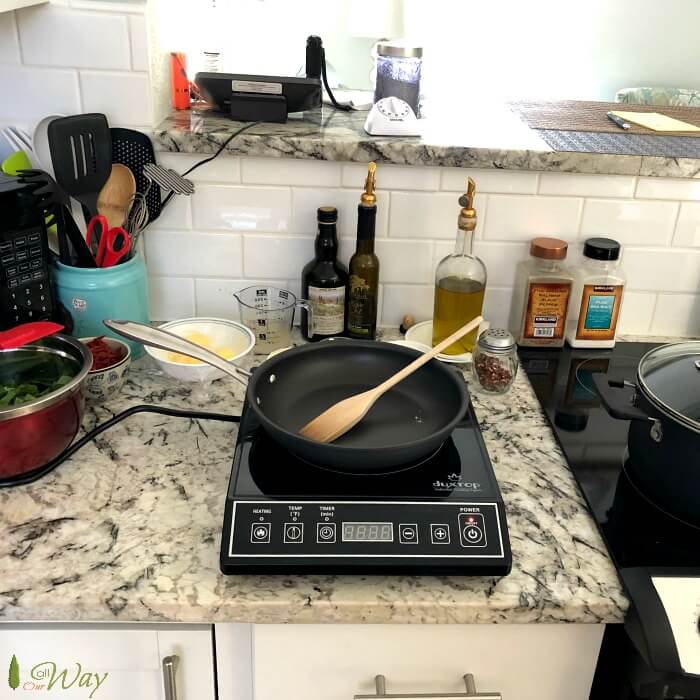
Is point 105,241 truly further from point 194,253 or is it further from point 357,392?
point 357,392

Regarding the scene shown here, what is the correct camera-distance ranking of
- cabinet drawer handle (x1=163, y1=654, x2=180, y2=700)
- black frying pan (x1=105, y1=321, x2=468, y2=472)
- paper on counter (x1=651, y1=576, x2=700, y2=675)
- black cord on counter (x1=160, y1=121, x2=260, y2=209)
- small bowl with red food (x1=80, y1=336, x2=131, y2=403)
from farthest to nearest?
black cord on counter (x1=160, y1=121, x2=260, y2=209), small bowl with red food (x1=80, y1=336, x2=131, y2=403), black frying pan (x1=105, y1=321, x2=468, y2=472), cabinet drawer handle (x1=163, y1=654, x2=180, y2=700), paper on counter (x1=651, y1=576, x2=700, y2=675)

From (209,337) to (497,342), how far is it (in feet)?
1.54

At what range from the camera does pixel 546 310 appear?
131 cm

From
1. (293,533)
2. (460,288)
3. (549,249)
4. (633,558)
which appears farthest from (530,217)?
(293,533)

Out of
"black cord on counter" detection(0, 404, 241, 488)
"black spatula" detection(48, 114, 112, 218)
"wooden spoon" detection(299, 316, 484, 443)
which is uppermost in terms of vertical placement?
"black spatula" detection(48, 114, 112, 218)

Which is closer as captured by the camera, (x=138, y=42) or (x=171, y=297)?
(x=138, y=42)

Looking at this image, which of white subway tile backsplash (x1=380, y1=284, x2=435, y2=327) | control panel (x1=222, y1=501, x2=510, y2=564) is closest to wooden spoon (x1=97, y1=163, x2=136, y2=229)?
white subway tile backsplash (x1=380, y1=284, x2=435, y2=327)

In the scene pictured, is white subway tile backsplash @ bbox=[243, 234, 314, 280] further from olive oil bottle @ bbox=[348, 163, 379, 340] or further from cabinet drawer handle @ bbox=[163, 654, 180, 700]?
cabinet drawer handle @ bbox=[163, 654, 180, 700]

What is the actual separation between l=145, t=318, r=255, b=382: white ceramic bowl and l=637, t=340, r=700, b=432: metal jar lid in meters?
0.57

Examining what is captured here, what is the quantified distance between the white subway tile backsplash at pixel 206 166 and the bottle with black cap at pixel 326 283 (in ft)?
0.52

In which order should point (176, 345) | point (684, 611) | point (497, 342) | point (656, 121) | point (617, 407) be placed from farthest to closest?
point (656, 121) < point (497, 342) < point (176, 345) < point (617, 407) < point (684, 611)

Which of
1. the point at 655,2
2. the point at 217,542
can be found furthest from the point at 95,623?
the point at 655,2

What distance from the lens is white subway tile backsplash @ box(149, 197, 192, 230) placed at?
1290mm

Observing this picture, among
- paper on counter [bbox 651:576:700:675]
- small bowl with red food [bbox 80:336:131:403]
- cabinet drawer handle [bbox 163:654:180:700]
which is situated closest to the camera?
paper on counter [bbox 651:576:700:675]
